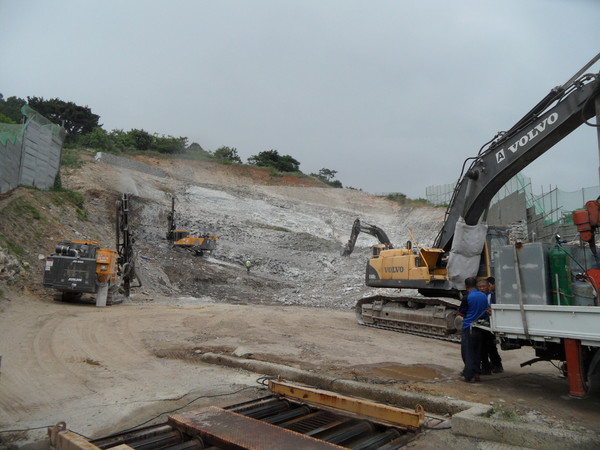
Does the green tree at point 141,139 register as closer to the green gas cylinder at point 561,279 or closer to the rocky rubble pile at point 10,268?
the rocky rubble pile at point 10,268

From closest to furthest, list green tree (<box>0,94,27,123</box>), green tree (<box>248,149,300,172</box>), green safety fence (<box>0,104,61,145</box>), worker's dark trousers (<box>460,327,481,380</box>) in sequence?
worker's dark trousers (<box>460,327,481,380</box>) → green safety fence (<box>0,104,61,145</box>) → green tree (<box>0,94,27,123</box>) → green tree (<box>248,149,300,172</box>)

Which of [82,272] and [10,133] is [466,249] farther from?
[10,133]

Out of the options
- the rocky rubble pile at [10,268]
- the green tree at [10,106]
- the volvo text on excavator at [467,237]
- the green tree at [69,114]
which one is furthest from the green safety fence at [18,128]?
the green tree at [69,114]

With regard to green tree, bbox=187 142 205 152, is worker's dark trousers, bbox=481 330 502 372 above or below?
below

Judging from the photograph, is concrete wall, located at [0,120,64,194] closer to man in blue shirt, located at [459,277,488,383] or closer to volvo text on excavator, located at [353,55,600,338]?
volvo text on excavator, located at [353,55,600,338]

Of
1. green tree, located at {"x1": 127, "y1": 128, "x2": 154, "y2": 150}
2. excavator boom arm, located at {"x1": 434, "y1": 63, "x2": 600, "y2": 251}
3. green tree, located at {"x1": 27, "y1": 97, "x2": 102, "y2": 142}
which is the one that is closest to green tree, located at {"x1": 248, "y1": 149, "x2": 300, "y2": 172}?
green tree, located at {"x1": 127, "y1": 128, "x2": 154, "y2": 150}

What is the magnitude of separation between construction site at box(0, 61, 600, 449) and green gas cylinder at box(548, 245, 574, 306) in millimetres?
22

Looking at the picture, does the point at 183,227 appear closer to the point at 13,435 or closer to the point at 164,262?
the point at 164,262

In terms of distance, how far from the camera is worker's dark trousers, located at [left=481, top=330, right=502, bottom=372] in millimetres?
6754

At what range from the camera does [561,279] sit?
17.2ft

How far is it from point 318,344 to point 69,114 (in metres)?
50.6

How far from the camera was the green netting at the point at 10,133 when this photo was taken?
17.0 meters

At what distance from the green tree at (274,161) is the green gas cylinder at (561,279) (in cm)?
5784

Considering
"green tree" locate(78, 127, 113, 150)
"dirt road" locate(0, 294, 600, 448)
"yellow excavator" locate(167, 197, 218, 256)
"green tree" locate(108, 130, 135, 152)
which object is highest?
"green tree" locate(108, 130, 135, 152)
